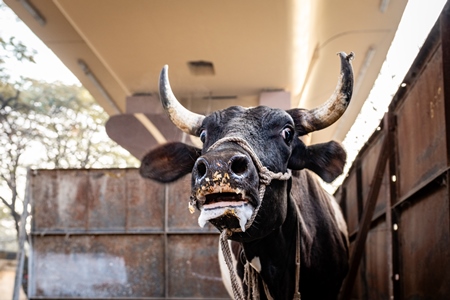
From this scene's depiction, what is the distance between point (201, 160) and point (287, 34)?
492 centimetres

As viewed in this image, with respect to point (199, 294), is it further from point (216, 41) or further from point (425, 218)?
point (425, 218)

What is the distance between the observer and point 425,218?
4.52m

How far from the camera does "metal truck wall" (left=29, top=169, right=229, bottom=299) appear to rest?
823cm

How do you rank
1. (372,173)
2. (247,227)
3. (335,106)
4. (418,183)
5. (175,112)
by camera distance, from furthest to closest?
(372,173)
(175,112)
(418,183)
(335,106)
(247,227)

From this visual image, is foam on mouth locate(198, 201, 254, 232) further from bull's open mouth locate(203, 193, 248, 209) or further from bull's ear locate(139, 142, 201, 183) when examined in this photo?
bull's ear locate(139, 142, 201, 183)

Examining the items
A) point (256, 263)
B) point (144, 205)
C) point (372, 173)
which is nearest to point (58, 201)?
point (144, 205)

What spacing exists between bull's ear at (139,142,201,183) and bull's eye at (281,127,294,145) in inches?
28.8

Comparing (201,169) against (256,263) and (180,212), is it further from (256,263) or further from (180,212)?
(180,212)

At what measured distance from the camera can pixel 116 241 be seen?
8.38m

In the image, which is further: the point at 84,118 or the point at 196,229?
the point at 84,118

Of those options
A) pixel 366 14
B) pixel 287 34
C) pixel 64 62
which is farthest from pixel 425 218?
pixel 64 62

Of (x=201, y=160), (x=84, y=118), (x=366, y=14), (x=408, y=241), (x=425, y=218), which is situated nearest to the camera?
(x=201, y=160)

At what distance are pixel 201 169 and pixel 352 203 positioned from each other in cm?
522

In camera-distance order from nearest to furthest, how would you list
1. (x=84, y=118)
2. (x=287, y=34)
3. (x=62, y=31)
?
1. (x=287, y=34)
2. (x=62, y=31)
3. (x=84, y=118)
